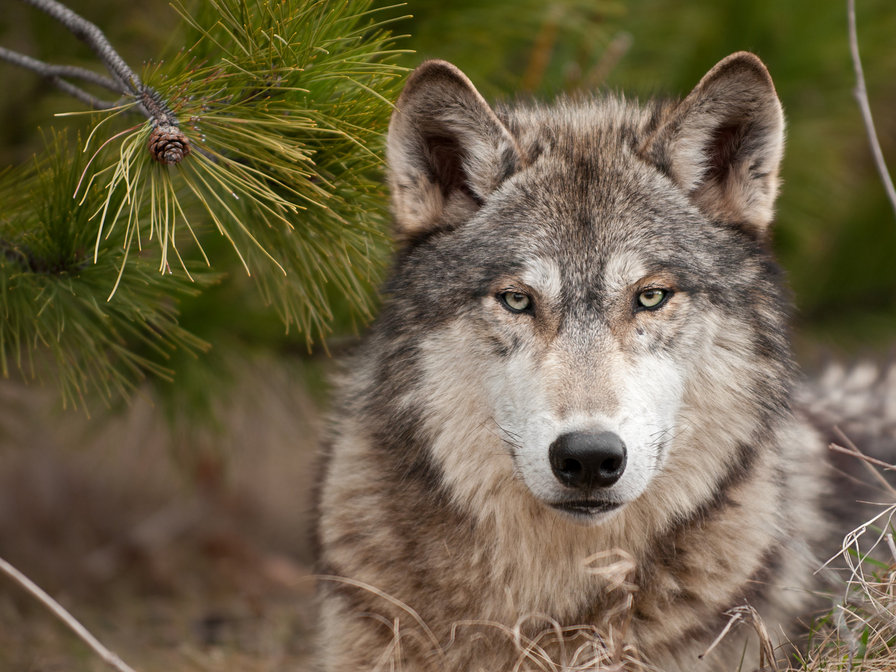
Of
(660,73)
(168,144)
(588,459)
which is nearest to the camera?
(588,459)

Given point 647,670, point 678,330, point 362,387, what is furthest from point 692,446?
point 362,387

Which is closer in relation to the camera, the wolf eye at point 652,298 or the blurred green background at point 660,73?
the wolf eye at point 652,298

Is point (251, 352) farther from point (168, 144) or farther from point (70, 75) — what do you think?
point (168, 144)

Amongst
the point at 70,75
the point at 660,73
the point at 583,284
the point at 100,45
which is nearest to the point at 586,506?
the point at 583,284

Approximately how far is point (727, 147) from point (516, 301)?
3.04 feet

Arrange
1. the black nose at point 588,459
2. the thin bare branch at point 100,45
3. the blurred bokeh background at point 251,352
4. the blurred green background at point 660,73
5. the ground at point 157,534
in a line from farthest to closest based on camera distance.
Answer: the ground at point 157,534
the blurred bokeh background at point 251,352
the blurred green background at point 660,73
the thin bare branch at point 100,45
the black nose at point 588,459

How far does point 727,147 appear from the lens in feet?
10.6

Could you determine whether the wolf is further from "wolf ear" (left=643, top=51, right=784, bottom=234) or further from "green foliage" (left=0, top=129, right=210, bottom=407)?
"green foliage" (left=0, top=129, right=210, bottom=407)

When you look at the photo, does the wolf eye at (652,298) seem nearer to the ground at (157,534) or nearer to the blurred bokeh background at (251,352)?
the blurred bokeh background at (251,352)

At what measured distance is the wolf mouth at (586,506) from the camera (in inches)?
108

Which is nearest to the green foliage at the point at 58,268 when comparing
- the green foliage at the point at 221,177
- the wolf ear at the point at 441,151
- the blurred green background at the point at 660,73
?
the green foliage at the point at 221,177

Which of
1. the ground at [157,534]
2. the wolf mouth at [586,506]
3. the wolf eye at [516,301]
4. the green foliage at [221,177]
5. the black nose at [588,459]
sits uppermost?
the green foliage at [221,177]

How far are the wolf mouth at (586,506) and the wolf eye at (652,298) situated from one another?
647mm

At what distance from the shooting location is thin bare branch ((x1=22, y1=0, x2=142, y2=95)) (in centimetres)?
282
